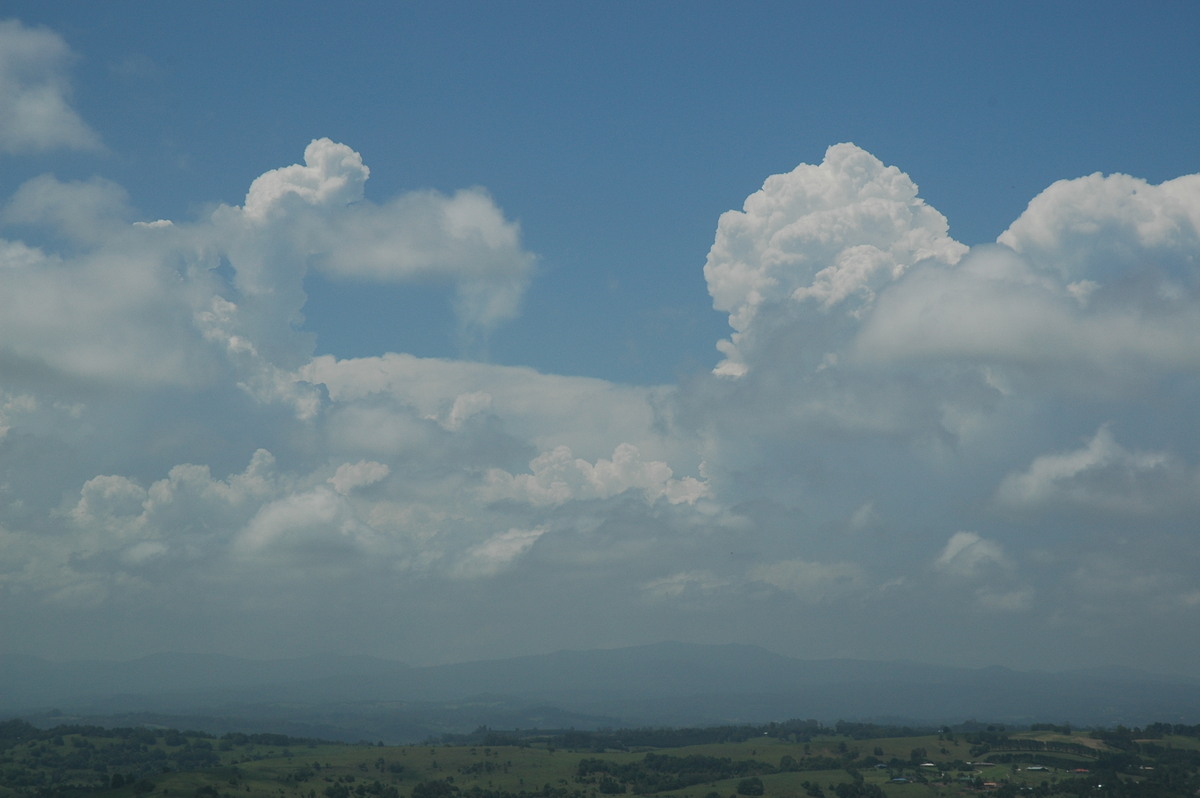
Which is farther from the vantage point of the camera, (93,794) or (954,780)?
(954,780)

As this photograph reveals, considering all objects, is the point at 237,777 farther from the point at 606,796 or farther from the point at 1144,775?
the point at 1144,775

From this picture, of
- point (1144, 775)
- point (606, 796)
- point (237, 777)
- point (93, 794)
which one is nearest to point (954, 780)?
point (1144, 775)

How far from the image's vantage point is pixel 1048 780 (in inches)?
7456

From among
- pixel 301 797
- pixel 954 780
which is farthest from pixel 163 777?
pixel 954 780

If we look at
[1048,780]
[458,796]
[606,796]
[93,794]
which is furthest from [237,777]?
[1048,780]

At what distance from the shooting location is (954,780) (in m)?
194

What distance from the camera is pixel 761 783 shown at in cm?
19662

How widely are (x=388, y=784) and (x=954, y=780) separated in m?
113

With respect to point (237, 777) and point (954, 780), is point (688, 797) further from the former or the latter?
point (237, 777)

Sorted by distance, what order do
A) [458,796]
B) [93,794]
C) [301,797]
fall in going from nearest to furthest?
[93,794], [301,797], [458,796]

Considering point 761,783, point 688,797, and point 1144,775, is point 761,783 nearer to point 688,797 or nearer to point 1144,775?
point 688,797

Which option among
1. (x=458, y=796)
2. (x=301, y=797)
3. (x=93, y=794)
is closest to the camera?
(x=93, y=794)

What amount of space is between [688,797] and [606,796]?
18.6 meters

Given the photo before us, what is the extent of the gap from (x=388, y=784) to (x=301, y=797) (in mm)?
25805
